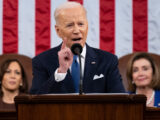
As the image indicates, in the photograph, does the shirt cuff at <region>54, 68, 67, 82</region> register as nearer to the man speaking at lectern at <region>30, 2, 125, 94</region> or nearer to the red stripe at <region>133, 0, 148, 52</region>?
the man speaking at lectern at <region>30, 2, 125, 94</region>

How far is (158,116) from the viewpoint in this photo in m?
2.55

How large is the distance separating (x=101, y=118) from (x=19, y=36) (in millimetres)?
3090

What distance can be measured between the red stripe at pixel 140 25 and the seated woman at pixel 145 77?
23.0 inches

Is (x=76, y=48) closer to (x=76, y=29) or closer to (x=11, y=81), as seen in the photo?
(x=76, y=29)

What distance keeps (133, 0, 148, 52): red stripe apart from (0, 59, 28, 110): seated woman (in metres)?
1.39

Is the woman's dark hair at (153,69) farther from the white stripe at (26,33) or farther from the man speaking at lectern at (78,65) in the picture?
the man speaking at lectern at (78,65)

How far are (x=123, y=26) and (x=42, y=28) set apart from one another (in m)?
0.97

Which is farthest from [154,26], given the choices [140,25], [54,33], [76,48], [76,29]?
[76,48]

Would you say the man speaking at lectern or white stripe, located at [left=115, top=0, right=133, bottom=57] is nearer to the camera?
the man speaking at lectern

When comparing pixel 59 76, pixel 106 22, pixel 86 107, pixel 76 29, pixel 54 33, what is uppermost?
pixel 106 22

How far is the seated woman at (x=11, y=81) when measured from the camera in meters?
4.50

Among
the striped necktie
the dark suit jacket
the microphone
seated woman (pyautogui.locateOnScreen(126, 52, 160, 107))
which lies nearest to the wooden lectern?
the microphone

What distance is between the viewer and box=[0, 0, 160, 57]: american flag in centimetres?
490

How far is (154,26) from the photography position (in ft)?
16.5
